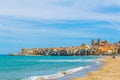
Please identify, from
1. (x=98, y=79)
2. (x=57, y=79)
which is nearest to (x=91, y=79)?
(x=98, y=79)

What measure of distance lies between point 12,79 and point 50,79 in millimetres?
5151

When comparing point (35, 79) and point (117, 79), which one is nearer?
point (117, 79)

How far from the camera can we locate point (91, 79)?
3070 cm

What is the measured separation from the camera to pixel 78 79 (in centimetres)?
3128

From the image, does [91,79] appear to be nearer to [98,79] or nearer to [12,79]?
[98,79]

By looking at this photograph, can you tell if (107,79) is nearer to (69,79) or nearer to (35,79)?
(69,79)

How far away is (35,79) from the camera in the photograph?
1288 inches

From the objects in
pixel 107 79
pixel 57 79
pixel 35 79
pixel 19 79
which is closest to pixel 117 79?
pixel 107 79

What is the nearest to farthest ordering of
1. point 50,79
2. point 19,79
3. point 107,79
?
point 107,79, point 50,79, point 19,79

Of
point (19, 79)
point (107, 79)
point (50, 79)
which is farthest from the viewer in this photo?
point (19, 79)

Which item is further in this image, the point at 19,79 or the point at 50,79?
the point at 19,79

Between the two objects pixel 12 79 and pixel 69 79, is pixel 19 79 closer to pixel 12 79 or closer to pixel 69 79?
pixel 12 79

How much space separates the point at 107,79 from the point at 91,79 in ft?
5.41

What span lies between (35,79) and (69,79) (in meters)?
3.79
